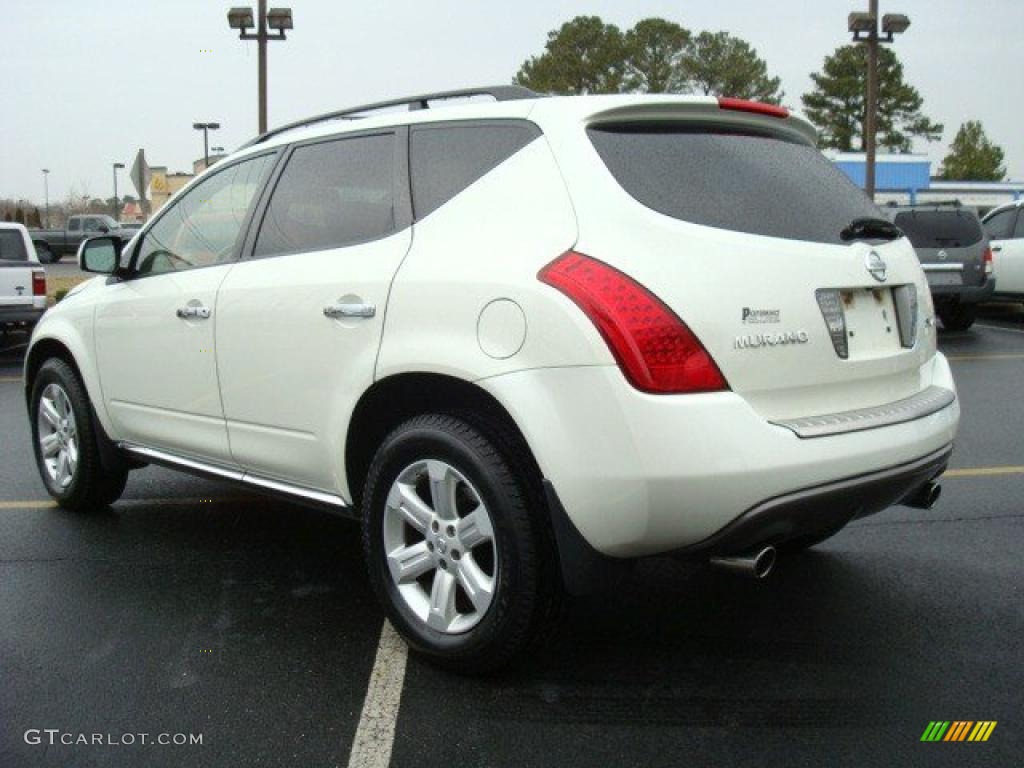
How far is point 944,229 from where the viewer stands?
13820 millimetres

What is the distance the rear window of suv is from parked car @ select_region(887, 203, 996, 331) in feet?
35.1

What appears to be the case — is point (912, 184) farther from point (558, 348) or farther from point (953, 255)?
point (558, 348)

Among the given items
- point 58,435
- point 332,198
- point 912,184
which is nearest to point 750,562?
point 332,198

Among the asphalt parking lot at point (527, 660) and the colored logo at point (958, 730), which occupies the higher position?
the colored logo at point (958, 730)

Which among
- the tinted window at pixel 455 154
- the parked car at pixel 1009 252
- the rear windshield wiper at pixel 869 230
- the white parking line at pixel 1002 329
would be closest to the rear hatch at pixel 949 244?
the white parking line at pixel 1002 329

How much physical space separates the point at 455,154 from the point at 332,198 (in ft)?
1.96

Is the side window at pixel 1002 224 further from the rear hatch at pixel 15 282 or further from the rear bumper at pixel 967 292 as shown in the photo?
the rear hatch at pixel 15 282

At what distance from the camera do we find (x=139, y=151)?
1867 cm

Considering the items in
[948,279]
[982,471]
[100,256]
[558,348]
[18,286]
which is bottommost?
[982,471]

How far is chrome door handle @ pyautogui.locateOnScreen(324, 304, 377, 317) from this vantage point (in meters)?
3.32

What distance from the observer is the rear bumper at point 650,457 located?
8.84ft

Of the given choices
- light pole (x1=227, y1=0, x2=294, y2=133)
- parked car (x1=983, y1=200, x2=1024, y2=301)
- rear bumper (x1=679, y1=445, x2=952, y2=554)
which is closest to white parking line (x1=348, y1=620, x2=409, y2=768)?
rear bumper (x1=679, y1=445, x2=952, y2=554)

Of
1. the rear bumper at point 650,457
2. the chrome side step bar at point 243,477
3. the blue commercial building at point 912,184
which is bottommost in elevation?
the chrome side step bar at point 243,477

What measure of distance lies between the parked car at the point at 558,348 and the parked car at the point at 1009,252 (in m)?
12.6
